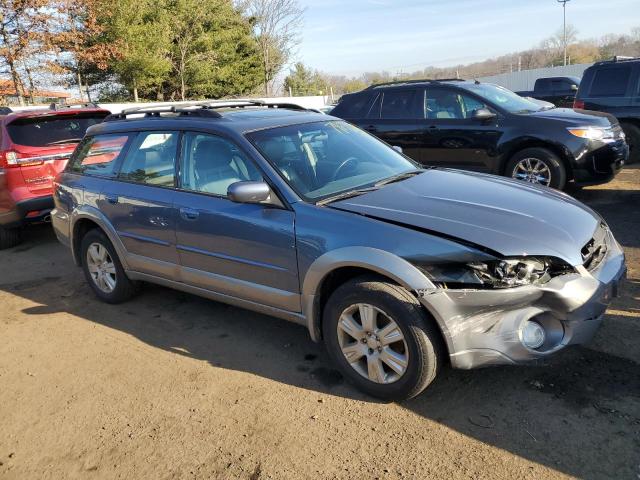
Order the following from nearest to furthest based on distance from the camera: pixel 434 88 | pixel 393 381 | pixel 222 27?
1. pixel 393 381
2. pixel 434 88
3. pixel 222 27

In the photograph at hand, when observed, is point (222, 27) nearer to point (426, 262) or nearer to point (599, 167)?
point (599, 167)

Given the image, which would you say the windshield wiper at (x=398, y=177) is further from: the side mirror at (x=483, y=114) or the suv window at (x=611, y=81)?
the suv window at (x=611, y=81)

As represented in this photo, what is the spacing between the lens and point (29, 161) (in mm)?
6918

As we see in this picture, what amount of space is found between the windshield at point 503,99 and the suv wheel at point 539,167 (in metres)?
0.71

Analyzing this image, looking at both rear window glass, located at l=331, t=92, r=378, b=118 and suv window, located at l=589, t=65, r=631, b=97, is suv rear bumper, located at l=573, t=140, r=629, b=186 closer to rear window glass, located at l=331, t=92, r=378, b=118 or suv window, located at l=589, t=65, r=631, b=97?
suv window, located at l=589, t=65, r=631, b=97

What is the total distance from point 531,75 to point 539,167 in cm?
2894

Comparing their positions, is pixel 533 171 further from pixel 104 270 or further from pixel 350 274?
pixel 104 270

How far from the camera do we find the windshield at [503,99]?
759cm

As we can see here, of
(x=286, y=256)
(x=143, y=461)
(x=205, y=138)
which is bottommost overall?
(x=143, y=461)

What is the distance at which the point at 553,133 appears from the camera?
705 cm

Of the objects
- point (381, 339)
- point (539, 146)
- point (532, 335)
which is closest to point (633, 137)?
point (539, 146)

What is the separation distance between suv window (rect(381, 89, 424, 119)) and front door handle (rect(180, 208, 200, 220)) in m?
5.06

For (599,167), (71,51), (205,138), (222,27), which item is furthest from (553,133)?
(222,27)

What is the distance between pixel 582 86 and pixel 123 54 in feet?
64.7
